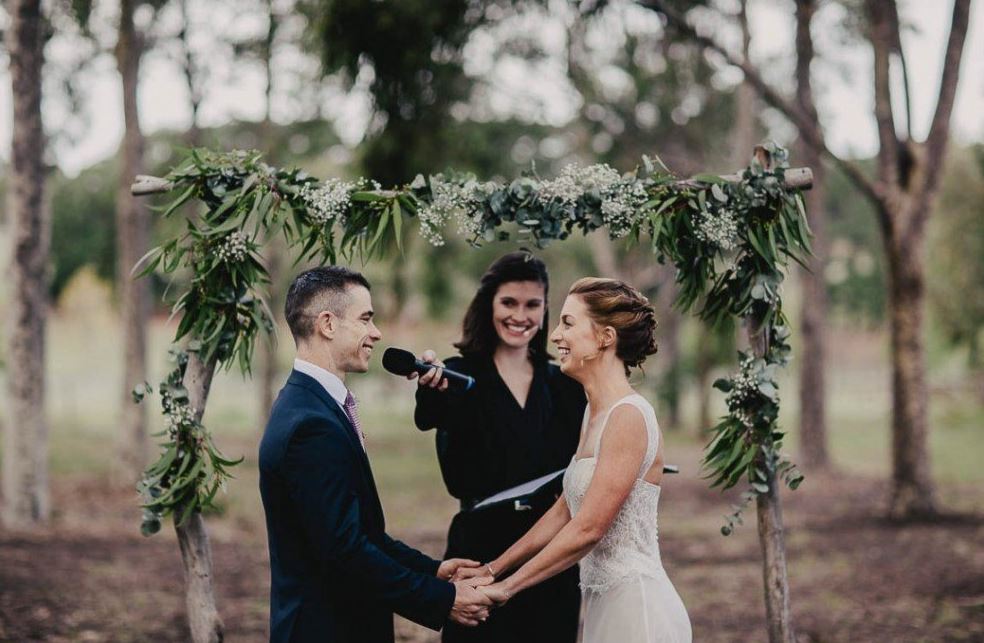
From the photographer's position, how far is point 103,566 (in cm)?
857

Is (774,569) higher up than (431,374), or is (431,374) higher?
(431,374)

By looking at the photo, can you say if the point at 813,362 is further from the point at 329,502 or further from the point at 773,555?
the point at 329,502

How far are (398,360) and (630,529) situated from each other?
1115 mm

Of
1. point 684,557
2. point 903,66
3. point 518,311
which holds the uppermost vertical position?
point 903,66

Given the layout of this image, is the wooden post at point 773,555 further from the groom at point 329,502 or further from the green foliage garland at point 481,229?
the groom at point 329,502

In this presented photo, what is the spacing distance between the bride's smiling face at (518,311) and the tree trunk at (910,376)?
22.6 feet

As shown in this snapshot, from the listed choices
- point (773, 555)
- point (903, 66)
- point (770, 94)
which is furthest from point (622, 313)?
point (903, 66)

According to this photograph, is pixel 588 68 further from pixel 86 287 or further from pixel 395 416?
pixel 86 287

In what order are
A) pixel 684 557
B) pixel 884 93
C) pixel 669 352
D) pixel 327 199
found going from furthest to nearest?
pixel 669 352
pixel 884 93
pixel 684 557
pixel 327 199

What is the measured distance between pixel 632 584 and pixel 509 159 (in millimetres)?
16173

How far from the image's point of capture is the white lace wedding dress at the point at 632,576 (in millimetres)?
3445

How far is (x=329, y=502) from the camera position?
3.15 m

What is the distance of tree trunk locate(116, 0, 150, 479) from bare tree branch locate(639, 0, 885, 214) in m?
7.40

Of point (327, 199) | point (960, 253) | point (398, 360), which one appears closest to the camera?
point (398, 360)
